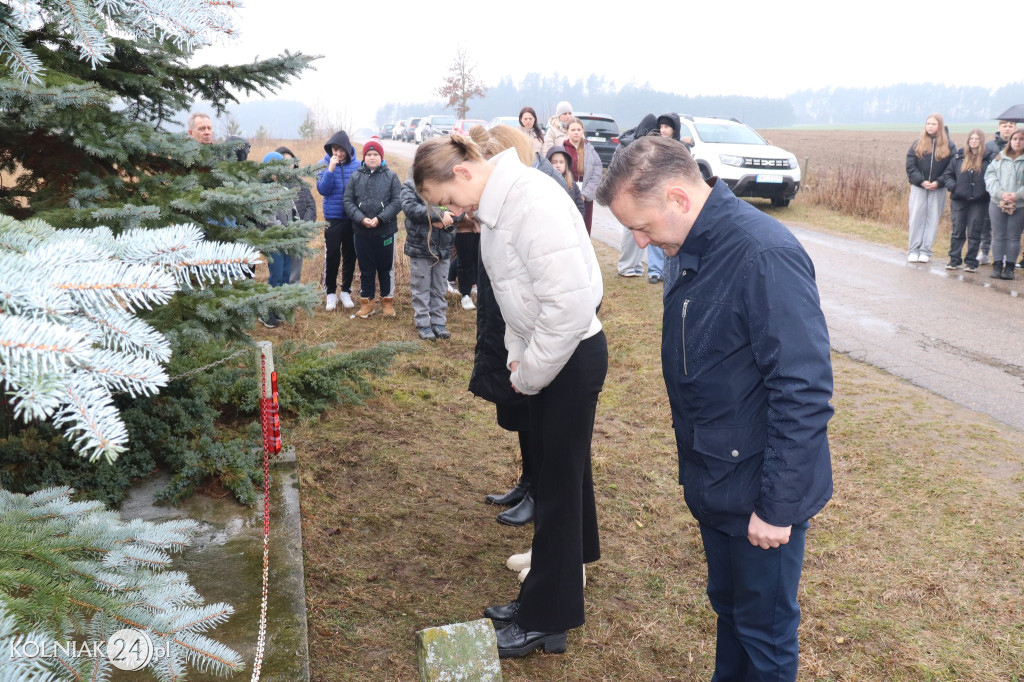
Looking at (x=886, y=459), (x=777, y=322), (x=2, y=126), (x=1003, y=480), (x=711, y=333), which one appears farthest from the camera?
(x=886, y=459)

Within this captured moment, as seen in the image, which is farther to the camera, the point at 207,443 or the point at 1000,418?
the point at 1000,418

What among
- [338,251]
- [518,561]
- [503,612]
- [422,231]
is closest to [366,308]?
[338,251]

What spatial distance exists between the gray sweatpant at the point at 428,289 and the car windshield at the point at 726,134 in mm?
9697

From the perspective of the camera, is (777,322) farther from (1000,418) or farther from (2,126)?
(1000,418)

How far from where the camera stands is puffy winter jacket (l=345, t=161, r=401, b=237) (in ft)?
26.1

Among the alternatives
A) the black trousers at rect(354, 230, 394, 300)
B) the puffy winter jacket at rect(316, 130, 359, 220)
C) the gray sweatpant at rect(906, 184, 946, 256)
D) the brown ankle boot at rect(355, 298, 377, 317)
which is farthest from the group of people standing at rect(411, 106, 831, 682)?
the gray sweatpant at rect(906, 184, 946, 256)

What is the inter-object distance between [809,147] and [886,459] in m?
43.0

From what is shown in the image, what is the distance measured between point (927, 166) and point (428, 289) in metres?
7.61

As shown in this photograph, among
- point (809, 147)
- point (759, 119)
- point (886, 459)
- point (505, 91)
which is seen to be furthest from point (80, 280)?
point (505, 91)

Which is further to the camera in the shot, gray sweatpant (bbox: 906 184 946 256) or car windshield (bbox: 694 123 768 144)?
car windshield (bbox: 694 123 768 144)

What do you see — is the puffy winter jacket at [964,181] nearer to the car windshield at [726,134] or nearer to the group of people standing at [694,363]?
the car windshield at [726,134]

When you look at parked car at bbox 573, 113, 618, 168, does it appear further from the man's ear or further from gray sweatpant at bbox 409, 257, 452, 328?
the man's ear

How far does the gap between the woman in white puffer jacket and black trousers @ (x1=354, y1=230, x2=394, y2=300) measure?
544 cm

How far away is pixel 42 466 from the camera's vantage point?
11.3 ft
